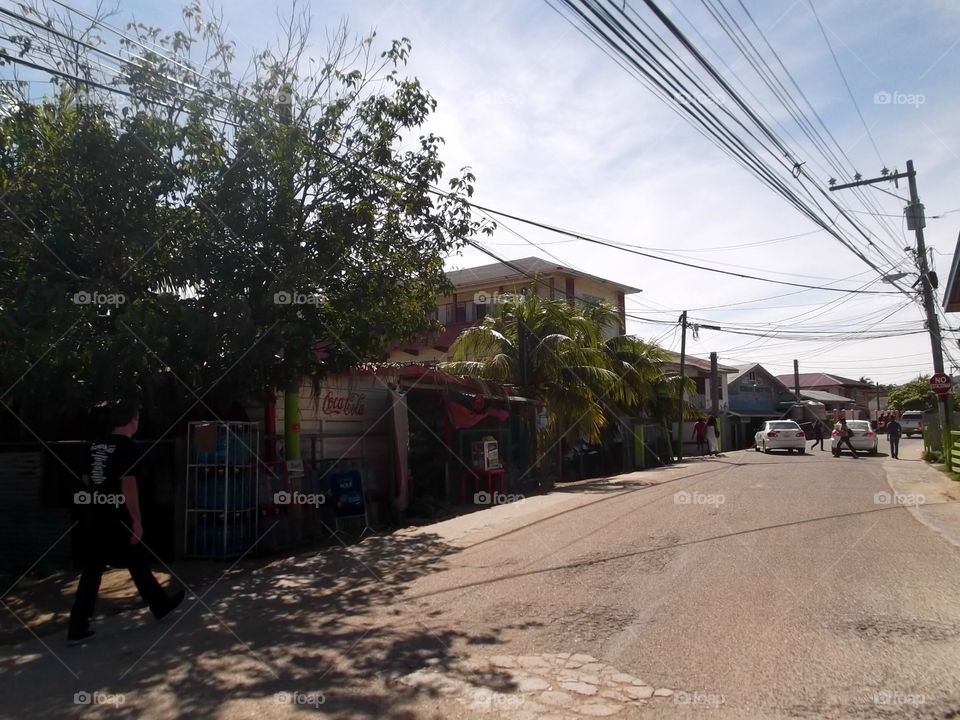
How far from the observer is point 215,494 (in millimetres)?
9984

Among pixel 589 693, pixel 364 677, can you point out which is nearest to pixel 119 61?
pixel 364 677

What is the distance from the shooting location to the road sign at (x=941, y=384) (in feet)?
73.0

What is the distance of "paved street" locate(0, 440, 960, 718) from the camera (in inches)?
192

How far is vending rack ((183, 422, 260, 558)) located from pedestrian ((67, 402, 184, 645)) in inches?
120

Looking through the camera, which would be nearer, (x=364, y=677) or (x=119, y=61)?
(x=364, y=677)

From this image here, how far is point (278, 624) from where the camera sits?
689 centimetres

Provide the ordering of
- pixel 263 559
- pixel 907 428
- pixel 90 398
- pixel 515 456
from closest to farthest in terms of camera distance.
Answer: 1. pixel 90 398
2. pixel 263 559
3. pixel 515 456
4. pixel 907 428

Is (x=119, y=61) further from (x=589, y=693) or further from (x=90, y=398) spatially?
(x=589, y=693)

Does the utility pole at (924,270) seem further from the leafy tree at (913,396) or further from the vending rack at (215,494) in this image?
the leafy tree at (913,396)

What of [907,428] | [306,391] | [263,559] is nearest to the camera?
[263,559]

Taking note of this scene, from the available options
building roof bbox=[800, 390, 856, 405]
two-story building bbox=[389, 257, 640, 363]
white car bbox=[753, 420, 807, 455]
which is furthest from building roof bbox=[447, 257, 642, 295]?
building roof bbox=[800, 390, 856, 405]

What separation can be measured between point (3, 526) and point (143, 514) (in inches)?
75.9

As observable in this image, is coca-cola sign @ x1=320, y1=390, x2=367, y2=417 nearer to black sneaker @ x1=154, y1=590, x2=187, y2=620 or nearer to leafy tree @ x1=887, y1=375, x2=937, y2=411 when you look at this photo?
black sneaker @ x1=154, y1=590, x2=187, y2=620

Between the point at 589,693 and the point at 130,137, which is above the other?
the point at 130,137
